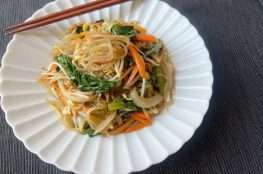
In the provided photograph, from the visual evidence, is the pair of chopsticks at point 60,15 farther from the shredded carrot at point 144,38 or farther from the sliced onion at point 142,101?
the sliced onion at point 142,101

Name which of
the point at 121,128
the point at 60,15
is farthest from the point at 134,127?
the point at 60,15

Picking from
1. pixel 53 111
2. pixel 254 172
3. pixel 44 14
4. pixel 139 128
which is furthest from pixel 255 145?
pixel 44 14

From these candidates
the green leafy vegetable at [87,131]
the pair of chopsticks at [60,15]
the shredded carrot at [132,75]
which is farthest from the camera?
the pair of chopsticks at [60,15]

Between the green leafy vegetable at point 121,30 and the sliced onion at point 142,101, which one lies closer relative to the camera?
the sliced onion at point 142,101

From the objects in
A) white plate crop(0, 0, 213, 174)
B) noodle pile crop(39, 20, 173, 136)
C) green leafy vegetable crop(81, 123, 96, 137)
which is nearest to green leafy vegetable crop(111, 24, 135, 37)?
noodle pile crop(39, 20, 173, 136)

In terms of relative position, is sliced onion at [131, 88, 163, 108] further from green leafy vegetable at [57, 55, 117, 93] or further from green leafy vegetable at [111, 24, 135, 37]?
green leafy vegetable at [111, 24, 135, 37]

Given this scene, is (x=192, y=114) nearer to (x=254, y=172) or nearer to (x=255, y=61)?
(x=254, y=172)

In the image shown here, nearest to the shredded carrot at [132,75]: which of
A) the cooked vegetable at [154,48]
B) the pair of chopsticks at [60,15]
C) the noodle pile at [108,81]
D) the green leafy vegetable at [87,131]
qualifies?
the noodle pile at [108,81]

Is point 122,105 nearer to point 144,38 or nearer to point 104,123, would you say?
point 104,123

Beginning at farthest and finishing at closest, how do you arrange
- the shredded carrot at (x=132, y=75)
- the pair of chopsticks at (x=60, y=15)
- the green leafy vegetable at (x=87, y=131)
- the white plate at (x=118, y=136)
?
1. the pair of chopsticks at (x=60, y=15)
2. the shredded carrot at (x=132, y=75)
3. the green leafy vegetable at (x=87, y=131)
4. the white plate at (x=118, y=136)
